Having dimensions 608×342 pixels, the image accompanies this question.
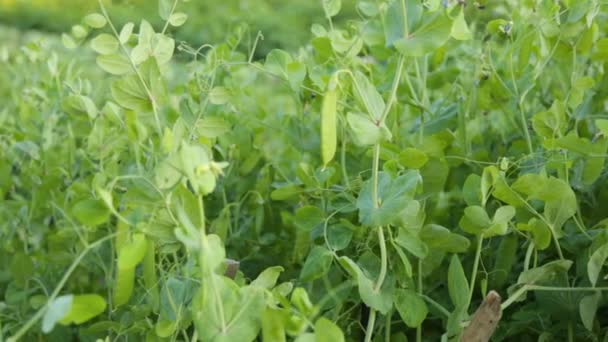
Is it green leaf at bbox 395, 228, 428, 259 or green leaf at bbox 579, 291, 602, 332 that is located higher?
green leaf at bbox 395, 228, 428, 259

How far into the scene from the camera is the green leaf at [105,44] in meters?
0.79

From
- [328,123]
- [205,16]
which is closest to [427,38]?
[328,123]

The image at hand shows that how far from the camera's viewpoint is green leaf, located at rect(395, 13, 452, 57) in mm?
718

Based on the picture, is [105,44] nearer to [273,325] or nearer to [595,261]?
[273,325]

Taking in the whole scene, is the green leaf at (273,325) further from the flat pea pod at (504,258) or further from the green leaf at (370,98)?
the flat pea pod at (504,258)

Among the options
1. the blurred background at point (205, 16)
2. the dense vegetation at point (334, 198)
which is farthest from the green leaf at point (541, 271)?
the blurred background at point (205, 16)

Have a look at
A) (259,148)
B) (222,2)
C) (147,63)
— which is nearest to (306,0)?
(222,2)

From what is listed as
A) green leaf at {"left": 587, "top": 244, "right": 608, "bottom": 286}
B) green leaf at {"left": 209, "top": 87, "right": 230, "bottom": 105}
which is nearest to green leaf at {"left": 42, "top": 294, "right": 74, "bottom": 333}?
green leaf at {"left": 209, "top": 87, "right": 230, "bottom": 105}

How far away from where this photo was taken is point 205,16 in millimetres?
5230

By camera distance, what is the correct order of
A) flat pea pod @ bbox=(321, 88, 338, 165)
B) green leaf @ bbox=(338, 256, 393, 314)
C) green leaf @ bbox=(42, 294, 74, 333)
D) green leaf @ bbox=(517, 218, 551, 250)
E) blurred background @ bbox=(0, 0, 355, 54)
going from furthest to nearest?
blurred background @ bbox=(0, 0, 355, 54), green leaf @ bbox=(517, 218, 551, 250), green leaf @ bbox=(338, 256, 393, 314), flat pea pod @ bbox=(321, 88, 338, 165), green leaf @ bbox=(42, 294, 74, 333)

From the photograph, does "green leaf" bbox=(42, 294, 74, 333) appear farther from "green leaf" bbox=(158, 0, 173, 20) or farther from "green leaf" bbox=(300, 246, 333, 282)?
"green leaf" bbox=(158, 0, 173, 20)

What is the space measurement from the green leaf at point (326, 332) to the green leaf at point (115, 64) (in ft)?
1.02

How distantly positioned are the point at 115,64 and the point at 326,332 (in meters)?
0.32

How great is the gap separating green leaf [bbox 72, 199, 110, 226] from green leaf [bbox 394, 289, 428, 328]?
29 cm
